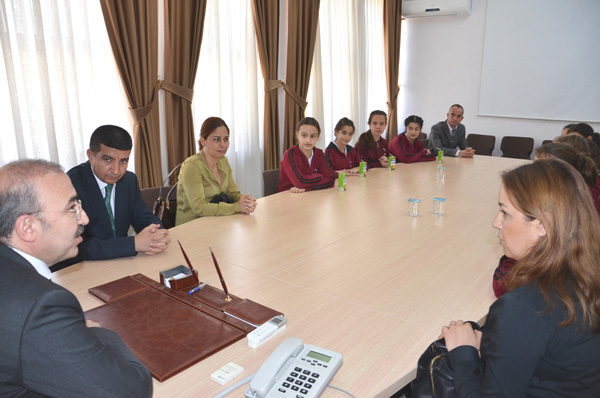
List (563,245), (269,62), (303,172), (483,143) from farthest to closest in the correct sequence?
(483,143)
(269,62)
(303,172)
(563,245)

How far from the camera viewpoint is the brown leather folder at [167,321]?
1.35m

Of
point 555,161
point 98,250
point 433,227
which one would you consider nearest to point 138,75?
point 98,250

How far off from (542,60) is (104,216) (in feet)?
23.6

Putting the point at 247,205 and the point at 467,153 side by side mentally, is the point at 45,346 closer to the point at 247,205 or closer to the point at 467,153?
the point at 247,205

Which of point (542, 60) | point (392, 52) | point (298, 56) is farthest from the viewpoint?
point (392, 52)

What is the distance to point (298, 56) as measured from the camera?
6000 mm

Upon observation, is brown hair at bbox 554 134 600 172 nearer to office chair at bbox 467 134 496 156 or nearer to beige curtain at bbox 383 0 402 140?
office chair at bbox 467 134 496 156

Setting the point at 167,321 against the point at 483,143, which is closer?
the point at 167,321

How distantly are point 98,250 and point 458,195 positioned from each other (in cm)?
281

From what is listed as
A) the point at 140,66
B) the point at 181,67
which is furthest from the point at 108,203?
the point at 181,67

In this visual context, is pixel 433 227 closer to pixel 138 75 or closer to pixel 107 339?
pixel 107 339

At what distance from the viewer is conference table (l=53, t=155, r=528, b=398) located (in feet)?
4.54

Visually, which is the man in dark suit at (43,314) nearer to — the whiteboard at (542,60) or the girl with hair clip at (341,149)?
the girl with hair clip at (341,149)

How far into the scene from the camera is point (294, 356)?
50.5 inches
